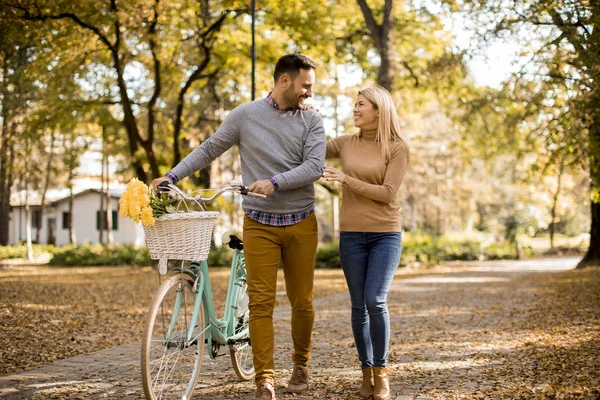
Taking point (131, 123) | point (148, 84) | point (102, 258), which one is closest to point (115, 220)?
point (102, 258)

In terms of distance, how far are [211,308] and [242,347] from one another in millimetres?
725

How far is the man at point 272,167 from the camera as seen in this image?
420 cm

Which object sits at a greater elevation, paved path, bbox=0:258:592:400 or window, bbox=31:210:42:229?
window, bbox=31:210:42:229

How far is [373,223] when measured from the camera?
439cm

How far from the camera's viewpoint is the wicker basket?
3.84m

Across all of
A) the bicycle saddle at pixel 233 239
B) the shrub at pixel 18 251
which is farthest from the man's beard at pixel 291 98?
the shrub at pixel 18 251

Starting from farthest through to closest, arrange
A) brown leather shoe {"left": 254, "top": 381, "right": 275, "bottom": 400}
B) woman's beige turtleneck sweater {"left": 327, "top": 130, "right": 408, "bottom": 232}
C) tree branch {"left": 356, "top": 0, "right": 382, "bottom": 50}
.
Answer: tree branch {"left": 356, "top": 0, "right": 382, "bottom": 50}
woman's beige turtleneck sweater {"left": 327, "top": 130, "right": 408, "bottom": 232}
brown leather shoe {"left": 254, "top": 381, "right": 275, "bottom": 400}

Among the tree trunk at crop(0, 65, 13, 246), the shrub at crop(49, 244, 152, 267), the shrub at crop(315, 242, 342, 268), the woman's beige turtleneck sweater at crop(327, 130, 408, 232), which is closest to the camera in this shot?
the woman's beige turtleneck sweater at crop(327, 130, 408, 232)

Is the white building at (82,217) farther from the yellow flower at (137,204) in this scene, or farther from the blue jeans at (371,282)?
the yellow flower at (137,204)

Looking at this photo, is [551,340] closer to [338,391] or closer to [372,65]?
[338,391]

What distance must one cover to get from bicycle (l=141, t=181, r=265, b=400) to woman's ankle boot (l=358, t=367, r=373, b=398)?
94 cm

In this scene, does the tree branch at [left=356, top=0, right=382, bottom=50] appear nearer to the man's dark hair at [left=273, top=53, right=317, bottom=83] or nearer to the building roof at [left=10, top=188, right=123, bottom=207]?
the man's dark hair at [left=273, top=53, right=317, bottom=83]

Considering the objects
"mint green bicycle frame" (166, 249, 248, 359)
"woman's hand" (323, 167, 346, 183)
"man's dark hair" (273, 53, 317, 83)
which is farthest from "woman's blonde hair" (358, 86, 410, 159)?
"mint green bicycle frame" (166, 249, 248, 359)

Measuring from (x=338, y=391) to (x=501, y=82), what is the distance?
14.4 meters
